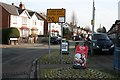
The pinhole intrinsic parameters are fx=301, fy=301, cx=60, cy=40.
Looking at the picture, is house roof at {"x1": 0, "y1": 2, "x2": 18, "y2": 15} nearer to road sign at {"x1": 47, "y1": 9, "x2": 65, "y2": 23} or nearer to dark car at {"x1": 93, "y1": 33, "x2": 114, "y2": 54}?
dark car at {"x1": 93, "y1": 33, "x2": 114, "y2": 54}

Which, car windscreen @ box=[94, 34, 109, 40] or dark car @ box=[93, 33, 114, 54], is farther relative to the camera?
car windscreen @ box=[94, 34, 109, 40]

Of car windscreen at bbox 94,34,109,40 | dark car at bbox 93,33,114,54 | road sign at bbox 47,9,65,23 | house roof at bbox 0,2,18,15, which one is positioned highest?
house roof at bbox 0,2,18,15

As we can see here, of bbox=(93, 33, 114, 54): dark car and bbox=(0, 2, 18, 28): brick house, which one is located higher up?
bbox=(0, 2, 18, 28): brick house

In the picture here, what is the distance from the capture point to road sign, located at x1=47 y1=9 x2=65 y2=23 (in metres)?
16.7

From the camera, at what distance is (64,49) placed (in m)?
21.2

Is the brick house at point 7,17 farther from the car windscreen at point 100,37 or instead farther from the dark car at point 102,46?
the dark car at point 102,46

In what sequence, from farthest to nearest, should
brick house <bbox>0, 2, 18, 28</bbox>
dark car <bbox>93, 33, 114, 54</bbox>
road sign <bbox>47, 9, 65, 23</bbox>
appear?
1. brick house <bbox>0, 2, 18, 28</bbox>
2. dark car <bbox>93, 33, 114, 54</bbox>
3. road sign <bbox>47, 9, 65, 23</bbox>

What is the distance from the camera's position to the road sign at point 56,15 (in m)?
16.7

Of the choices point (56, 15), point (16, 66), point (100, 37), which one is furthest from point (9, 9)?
point (16, 66)

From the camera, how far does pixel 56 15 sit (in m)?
16.9

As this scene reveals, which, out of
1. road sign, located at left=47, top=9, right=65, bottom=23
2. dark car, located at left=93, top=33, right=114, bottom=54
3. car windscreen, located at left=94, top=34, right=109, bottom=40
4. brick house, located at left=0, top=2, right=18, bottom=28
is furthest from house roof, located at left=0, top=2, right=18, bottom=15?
road sign, located at left=47, top=9, right=65, bottom=23

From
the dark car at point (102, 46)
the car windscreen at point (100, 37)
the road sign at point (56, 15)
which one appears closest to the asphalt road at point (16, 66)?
the road sign at point (56, 15)

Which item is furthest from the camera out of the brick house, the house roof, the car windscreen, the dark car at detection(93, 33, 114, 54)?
the house roof

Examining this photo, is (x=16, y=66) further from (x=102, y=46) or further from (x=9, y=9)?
(x=9, y=9)
